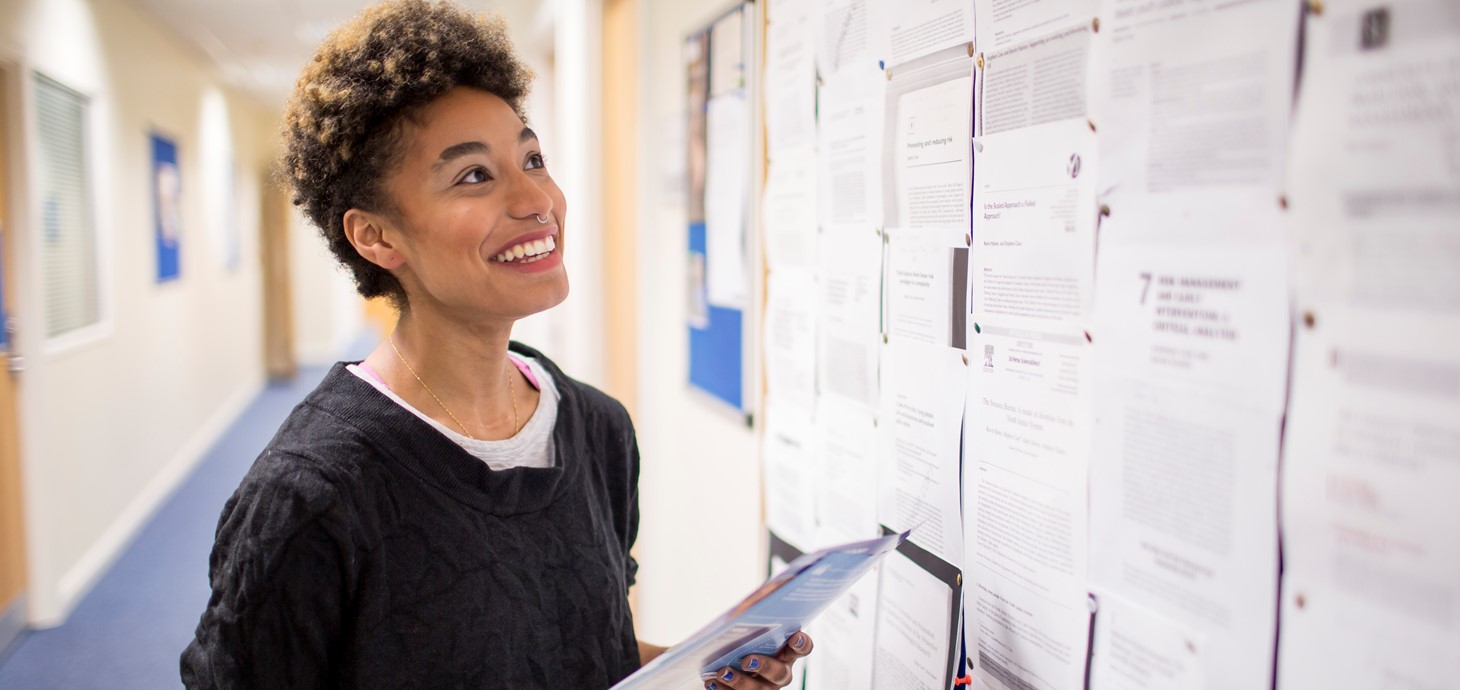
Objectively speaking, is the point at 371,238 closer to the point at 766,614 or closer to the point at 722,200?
the point at 766,614

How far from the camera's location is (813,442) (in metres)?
1.57

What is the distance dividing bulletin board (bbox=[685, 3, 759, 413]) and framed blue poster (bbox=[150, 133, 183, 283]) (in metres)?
4.46

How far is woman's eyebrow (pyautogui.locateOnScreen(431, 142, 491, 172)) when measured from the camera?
3.65 feet

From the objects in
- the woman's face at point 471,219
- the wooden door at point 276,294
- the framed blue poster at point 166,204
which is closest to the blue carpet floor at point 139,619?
the framed blue poster at point 166,204

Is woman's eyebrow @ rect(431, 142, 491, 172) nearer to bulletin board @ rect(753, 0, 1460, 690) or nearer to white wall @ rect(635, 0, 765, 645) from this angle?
bulletin board @ rect(753, 0, 1460, 690)

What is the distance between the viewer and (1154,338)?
800mm

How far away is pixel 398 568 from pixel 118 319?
452 cm

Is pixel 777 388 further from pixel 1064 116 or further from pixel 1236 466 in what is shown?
pixel 1236 466

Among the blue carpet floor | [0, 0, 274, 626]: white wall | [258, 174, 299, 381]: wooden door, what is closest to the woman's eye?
the blue carpet floor

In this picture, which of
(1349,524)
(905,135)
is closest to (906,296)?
(905,135)

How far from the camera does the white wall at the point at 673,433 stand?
218 cm

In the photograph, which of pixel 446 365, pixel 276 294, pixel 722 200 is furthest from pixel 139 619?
pixel 276 294

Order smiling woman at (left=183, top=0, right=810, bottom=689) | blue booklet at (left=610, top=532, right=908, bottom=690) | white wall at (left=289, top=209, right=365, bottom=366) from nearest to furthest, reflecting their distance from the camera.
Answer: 1. blue booklet at (left=610, top=532, right=908, bottom=690)
2. smiling woman at (left=183, top=0, right=810, bottom=689)
3. white wall at (left=289, top=209, right=365, bottom=366)

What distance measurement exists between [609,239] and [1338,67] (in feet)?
9.53
